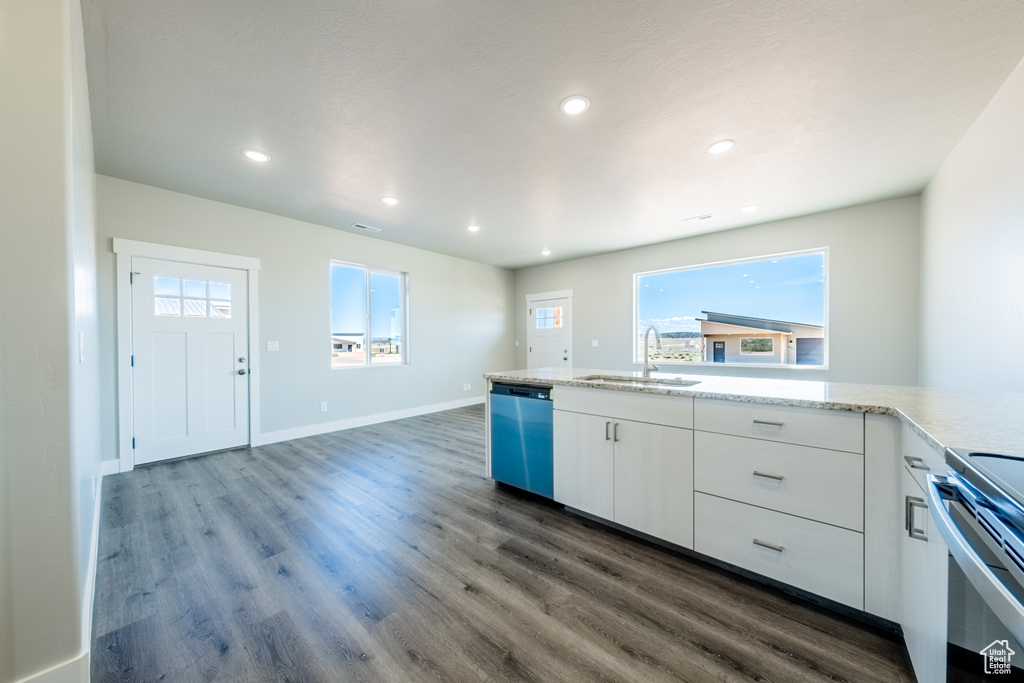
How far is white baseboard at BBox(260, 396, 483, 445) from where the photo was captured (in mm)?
4301

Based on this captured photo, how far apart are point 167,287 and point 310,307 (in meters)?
→ 1.31

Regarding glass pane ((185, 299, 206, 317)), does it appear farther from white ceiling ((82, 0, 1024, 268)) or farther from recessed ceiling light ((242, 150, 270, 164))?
recessed ceiling light ((242, 150, 270, 164))

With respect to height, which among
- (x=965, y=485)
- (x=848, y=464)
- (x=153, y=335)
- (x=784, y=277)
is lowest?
(x=848, y=464)

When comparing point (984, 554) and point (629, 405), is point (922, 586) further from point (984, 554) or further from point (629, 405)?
A: point (629, 405)

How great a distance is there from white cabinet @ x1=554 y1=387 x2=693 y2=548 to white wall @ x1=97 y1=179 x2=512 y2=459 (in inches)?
139

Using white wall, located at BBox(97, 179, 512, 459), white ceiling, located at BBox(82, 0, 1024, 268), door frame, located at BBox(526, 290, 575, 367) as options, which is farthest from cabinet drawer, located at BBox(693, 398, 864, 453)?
door frame, located at BBox(526, 290, 575, 367)

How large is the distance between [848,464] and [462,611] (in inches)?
67.2

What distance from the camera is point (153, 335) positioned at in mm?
3479

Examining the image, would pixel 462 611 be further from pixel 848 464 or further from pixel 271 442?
pixel 271 442

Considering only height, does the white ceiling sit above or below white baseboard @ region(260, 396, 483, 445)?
above

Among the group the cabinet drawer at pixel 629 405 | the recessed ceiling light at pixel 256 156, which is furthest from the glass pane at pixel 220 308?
the cabinet drawer at pixel 629 405

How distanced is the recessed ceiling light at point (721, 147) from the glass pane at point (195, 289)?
4867mm

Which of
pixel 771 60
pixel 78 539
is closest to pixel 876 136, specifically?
pixel 771 60

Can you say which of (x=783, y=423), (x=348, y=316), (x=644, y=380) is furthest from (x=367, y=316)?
(x=783, y=423)
